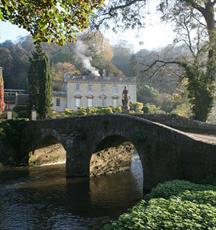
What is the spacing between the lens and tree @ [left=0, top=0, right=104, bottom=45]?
37.5ft

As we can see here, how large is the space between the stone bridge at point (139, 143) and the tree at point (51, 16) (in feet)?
26.2

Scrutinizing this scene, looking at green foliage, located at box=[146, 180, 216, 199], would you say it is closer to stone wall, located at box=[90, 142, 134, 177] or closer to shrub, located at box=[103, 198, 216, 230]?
shrub, located at box=[103, 198, 216, 230]

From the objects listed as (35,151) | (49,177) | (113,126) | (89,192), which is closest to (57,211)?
(89,192)

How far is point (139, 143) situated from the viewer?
23.1 m

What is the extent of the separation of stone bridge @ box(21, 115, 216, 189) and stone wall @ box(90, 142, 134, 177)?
0.63m

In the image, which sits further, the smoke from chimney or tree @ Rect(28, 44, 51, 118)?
the smoke from chimney

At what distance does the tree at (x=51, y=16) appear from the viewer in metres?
11.4

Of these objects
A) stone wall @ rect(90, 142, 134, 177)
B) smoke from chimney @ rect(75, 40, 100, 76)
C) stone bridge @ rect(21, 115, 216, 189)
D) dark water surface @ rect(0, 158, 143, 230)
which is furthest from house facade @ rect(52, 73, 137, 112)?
dark water surface @ rect(0, 158, 143, 230)

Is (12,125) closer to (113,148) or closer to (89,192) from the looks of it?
(113,148)

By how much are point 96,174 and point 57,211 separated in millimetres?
10116

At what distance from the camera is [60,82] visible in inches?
3376

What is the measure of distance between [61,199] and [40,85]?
27808mm

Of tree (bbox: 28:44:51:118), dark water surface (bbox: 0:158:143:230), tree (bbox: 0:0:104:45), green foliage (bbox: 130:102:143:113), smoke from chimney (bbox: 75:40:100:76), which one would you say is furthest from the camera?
smoke from chimney (bbox: 75:40:100:76)

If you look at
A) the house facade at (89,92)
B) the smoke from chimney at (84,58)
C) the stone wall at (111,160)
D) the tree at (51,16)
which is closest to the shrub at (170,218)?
the tree at (51,16)
